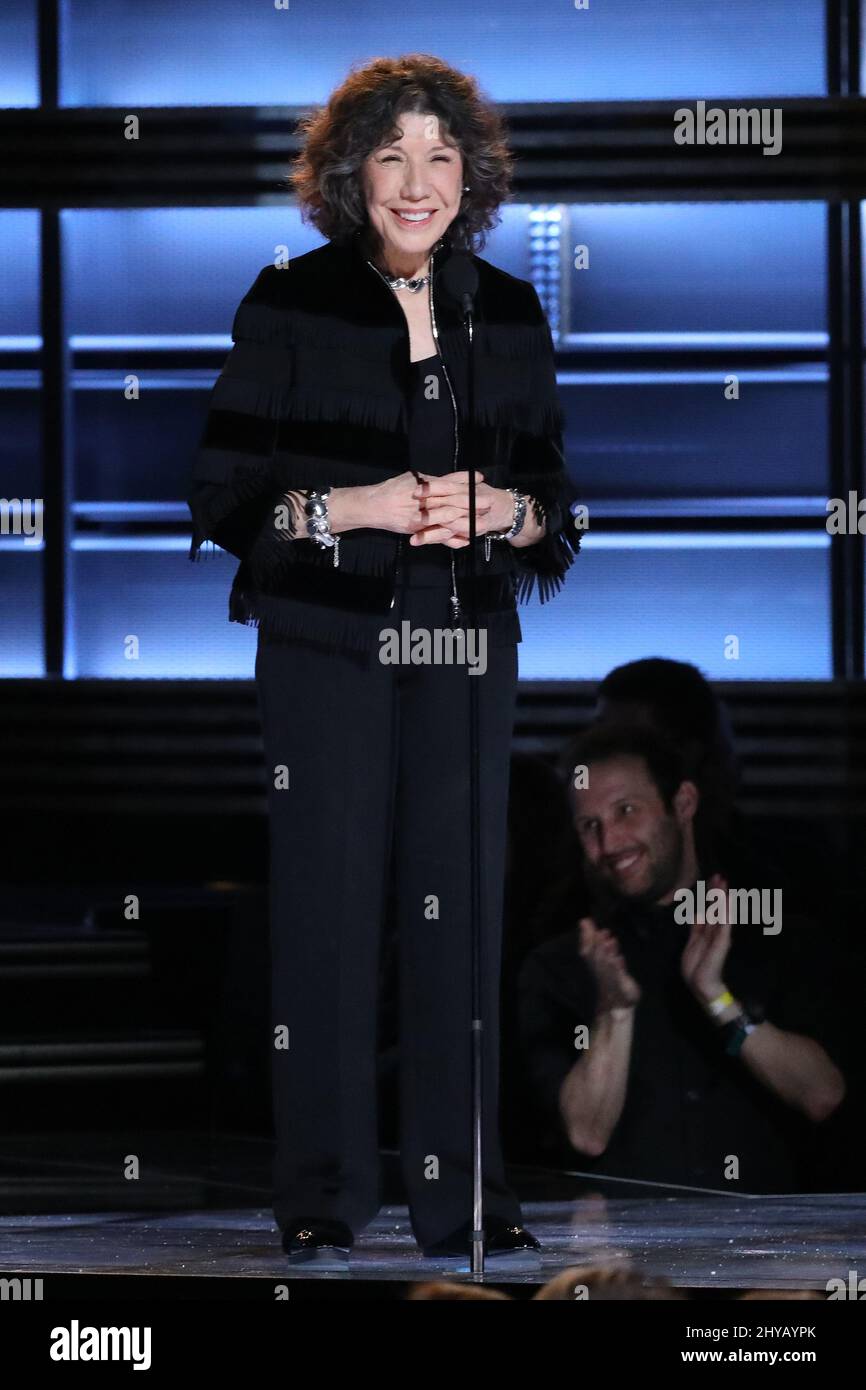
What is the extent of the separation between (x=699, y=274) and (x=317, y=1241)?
230cm

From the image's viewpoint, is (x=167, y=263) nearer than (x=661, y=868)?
No

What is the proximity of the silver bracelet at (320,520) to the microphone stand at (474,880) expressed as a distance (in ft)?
0.59

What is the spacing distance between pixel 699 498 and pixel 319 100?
1097 millimetres

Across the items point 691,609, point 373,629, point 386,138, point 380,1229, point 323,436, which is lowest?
point 380,1229

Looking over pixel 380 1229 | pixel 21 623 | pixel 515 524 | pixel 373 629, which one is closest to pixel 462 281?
pixel 515 524

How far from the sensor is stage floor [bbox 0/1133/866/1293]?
7.68 feet

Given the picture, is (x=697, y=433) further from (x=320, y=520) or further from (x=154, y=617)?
(x=320, y=520)

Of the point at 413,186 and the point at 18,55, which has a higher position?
the point at 18,55

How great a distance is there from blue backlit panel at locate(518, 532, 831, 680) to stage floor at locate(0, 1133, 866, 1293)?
98 centimetres

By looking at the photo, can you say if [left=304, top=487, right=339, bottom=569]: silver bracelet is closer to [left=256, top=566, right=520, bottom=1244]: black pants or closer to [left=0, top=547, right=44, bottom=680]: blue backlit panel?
[left=256, top=566, right=520, bottom=1244]: black pants

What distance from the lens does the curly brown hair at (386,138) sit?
2.52 metres

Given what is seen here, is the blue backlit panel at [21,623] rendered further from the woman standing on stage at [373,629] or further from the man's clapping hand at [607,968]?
the woman standing on stage at [373,629]

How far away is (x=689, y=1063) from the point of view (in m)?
3.65
